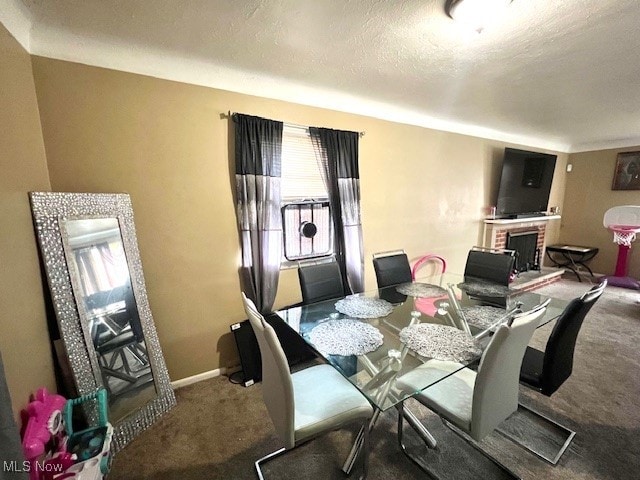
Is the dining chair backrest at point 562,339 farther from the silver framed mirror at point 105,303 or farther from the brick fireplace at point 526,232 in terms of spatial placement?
the brick fireplace at point 526,232

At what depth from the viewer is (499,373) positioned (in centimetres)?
106

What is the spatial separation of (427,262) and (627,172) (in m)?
3.99

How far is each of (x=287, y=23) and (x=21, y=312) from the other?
6.23 ft

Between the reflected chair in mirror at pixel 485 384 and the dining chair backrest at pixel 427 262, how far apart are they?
1.86 m

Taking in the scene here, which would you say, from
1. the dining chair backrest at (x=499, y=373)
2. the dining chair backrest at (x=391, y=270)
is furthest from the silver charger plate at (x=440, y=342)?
the dining chair backrest at (x=391, y=270)

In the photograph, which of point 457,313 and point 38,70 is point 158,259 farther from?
point 457,313

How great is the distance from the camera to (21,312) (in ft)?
3.78

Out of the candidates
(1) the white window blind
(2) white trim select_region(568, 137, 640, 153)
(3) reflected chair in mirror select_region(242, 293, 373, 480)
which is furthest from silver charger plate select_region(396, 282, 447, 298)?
(2) white trim select_region(568, 137, 640, 153)

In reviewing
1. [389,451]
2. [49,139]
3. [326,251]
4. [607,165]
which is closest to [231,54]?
[49,139]

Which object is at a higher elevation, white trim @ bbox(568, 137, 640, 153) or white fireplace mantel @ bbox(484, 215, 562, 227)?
white trim @ bbox(568, 137, 640, 153)

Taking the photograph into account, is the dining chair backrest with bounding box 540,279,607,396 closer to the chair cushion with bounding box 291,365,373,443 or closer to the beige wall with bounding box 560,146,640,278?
the chair cushion with bounding box 291,365,373,443

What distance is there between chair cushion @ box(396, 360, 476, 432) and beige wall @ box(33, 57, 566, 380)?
4.43 ft

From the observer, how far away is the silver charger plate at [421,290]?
6.90ft

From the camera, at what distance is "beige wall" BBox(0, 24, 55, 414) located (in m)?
1.07
